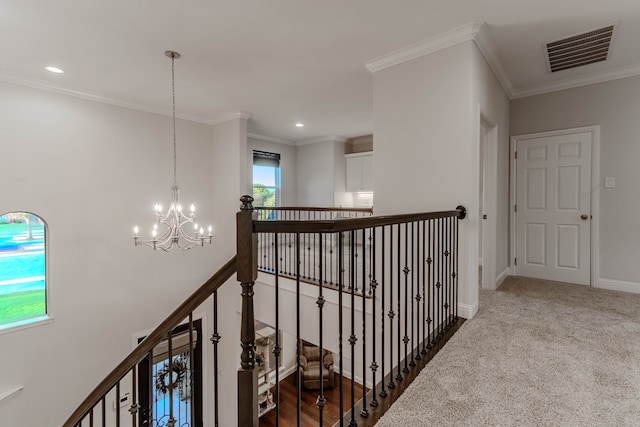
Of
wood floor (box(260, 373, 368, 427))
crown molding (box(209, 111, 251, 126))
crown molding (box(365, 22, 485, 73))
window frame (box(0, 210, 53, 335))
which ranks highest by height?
crown molding (box(209, 111, 251, 126))

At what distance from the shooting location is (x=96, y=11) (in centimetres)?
238

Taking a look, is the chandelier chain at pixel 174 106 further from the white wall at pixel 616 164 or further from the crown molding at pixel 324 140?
Result: the white wall at pixel 616 164

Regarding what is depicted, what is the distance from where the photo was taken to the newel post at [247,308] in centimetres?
126

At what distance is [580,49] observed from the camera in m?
3.00

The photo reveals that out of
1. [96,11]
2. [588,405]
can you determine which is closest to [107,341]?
[96,11]

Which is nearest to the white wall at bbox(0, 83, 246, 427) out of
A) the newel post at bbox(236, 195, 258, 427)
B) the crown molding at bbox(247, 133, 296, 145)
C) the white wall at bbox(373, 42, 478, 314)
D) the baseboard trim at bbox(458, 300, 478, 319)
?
the crown molding at bbox(247, 133, 296, 145)

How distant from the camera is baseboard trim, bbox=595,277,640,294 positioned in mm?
3441

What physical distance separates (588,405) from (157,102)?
5417 millimetres

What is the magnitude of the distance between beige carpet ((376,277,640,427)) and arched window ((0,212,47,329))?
175 inches

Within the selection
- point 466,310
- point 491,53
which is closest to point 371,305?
point 466,310

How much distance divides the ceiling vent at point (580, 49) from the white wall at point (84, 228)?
4.19 meters

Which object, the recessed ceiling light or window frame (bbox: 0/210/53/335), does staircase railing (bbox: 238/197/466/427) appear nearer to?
window frame (bbox: 0/210/53/335)

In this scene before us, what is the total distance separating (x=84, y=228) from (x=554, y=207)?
610cm

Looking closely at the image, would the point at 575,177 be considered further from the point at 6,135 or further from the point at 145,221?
the point at 6,135
